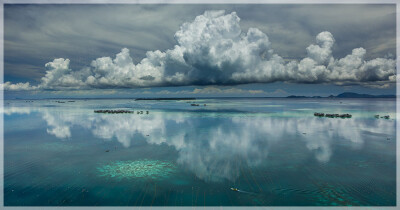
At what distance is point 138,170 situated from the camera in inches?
845

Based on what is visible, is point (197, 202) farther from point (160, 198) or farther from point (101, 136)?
point (101, 136)

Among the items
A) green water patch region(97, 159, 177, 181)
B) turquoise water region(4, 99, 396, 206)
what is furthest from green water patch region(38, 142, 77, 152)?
green water patch region(97, 159, 177, 181)

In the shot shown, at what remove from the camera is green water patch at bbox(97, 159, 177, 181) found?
19.9 meters

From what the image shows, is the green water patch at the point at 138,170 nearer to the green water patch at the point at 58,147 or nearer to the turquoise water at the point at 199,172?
the turquoise water at the point at 199,172

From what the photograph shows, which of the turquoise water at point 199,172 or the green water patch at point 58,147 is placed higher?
the green water patch at point 58,147

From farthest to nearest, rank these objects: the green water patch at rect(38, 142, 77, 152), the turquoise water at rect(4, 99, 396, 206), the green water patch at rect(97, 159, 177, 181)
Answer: the green water patch at rect(38, 142, 77, 152) < the green water patch at rect(97, 159, 177, 181) < the turquoise water at rect(4, 99, 396, 206)

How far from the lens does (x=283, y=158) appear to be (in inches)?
988

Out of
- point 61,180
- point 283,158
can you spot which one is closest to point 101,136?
point 61,180

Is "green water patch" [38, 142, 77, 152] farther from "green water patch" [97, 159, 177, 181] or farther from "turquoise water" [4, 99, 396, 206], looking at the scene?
"green water patch" [97, 159, 177, 181]

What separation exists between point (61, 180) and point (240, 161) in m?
17.5

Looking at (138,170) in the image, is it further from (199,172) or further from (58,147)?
(58,147)

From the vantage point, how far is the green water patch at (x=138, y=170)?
1989 centimetres

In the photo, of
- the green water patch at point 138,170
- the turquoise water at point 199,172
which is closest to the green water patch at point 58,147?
the turquoise water at point 199,172

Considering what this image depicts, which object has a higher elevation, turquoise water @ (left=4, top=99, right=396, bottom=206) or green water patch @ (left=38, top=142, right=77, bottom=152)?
green water patch @ (left=38, top=142, right=77, bottom=152)
